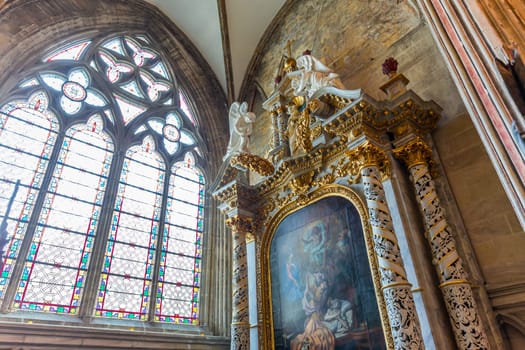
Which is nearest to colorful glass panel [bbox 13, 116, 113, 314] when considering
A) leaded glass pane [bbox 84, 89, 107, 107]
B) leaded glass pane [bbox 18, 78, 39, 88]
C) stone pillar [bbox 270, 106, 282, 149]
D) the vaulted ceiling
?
leaded glass pane [bbox 84, 89, 107, 107]

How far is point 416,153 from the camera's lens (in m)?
4.77

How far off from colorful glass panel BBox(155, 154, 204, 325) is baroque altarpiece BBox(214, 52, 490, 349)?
6.03 feet

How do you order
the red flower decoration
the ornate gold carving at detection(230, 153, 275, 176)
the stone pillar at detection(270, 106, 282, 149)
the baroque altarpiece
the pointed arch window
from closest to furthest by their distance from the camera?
1. the baroque altarpiece
2. the red flower decoration
3. the pointed arch window
4. the ornate gold carving at detection(230, 153, 275, 176)
5. the stone pillar at detection(270, 106, 282, 149)

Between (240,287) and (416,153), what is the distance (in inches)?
136

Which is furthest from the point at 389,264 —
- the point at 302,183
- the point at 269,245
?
the point at 269,245

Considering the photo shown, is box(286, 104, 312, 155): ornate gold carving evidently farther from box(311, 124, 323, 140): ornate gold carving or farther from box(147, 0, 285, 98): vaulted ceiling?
box(147, 0, 285, 98): vaulted ceiling

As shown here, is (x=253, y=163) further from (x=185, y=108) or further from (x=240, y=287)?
(x=185, y=108)

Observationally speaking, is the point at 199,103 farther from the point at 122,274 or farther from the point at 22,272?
the point at 22,272

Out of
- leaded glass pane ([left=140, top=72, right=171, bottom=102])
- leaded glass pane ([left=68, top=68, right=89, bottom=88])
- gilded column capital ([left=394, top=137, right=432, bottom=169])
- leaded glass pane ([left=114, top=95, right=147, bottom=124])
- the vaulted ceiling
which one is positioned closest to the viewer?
gilded column capital ([left=394, top=137, right=432, bottom=169])

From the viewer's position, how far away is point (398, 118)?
16.4 ft

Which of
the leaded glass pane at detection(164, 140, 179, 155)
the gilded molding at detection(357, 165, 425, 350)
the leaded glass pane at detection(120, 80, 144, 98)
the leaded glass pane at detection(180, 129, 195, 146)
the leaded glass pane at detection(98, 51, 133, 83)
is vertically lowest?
the gilded molding at detection(357, 165, 425, 350)

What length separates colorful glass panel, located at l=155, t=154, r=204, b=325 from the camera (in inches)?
285

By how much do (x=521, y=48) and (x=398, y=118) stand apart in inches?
104

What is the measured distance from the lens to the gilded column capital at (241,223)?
256 inches
